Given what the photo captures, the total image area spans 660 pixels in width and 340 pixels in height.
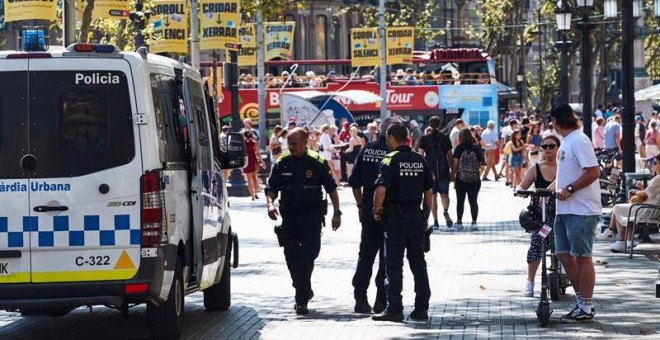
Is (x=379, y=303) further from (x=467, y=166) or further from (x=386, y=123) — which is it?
(x=467, y=166)

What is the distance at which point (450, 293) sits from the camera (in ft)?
52.5

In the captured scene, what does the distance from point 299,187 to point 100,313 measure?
2.17 meters

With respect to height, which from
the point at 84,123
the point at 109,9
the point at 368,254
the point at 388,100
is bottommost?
the point at 368,254

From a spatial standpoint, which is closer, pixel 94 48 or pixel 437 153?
pixel 94 48

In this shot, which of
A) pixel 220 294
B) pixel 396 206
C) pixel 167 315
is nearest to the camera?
pixel 167 315

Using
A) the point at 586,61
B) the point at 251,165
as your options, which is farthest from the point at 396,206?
the point at 251,165

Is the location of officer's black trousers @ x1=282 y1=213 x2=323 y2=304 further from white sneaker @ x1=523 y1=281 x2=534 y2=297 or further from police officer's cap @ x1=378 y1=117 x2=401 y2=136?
white sneaker @ x1=523 y1=281 x2=534 y2=297

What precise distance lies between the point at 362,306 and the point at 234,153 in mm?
1682

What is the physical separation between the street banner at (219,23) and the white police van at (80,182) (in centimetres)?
2276

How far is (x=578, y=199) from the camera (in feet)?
42.0

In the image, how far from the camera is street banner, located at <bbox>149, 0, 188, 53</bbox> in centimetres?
3191

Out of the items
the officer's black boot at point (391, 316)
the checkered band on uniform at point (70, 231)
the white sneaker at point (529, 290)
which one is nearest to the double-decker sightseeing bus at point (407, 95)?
the white sneaker at point (529, 290)

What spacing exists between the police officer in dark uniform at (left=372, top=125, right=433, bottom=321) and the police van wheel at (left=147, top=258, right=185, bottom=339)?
204 centimetres

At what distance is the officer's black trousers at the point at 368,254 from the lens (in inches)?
549
